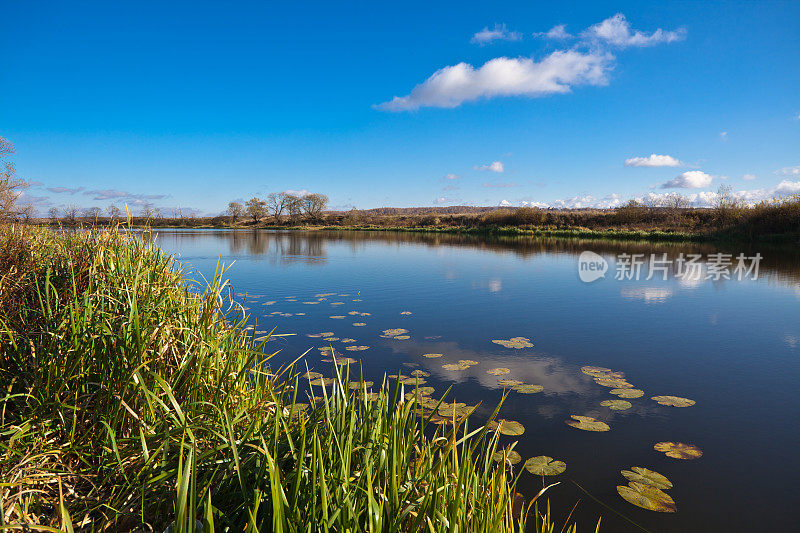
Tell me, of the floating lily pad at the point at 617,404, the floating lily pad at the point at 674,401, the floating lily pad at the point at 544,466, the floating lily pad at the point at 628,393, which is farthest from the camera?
the floating lily pad at the point at 628,393

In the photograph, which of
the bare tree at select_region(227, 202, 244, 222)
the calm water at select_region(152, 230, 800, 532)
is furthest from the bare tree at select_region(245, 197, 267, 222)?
the calm water at select_region(152, 230, 800, 532)

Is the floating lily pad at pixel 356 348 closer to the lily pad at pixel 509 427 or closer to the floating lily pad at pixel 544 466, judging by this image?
the lily pad at pixel 509 427

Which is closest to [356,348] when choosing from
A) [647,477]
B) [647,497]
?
[647,477]

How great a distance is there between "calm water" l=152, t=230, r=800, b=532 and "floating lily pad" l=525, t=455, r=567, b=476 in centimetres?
7

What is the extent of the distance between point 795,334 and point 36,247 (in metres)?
12.8

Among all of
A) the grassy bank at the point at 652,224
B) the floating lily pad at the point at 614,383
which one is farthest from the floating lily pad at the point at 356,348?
the grassy bank at the point at 652,224

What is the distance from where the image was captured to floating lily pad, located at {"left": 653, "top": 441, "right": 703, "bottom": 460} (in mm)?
4121

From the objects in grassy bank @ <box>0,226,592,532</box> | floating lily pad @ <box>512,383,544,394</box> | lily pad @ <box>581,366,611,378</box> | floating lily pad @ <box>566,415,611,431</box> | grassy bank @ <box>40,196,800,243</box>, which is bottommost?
floating lily pad @ <box>566,415,611,431</box>

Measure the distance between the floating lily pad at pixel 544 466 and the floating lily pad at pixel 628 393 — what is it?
204 centimetres

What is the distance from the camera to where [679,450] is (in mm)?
4211

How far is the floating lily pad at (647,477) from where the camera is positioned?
366 centimetres

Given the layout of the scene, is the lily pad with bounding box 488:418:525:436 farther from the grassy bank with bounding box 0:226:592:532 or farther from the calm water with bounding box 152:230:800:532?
the grassy bank with bounding box 0:226:592:532

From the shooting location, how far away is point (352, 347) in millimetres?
7285

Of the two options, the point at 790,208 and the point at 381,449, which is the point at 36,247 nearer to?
the point at 381,449
